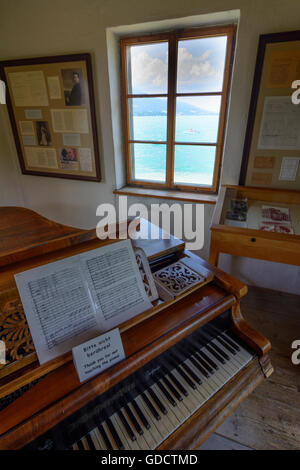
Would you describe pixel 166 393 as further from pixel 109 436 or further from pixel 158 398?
pixel 109 436

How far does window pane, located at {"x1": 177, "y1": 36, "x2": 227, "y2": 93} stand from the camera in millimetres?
2146

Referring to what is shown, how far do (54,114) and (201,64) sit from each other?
1601 millimetres

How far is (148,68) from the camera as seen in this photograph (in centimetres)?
239

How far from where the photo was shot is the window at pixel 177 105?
2.19 m

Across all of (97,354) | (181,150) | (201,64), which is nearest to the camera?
(97,354)

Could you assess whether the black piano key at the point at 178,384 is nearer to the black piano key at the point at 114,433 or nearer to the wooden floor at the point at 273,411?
the black piano key at the point at 114,433

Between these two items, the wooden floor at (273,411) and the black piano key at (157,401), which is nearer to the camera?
the black piano key at (157,401)

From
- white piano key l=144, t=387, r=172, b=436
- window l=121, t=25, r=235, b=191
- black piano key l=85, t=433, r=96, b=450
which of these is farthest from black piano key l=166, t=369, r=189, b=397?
window l=121, t=25, r=235, b=191

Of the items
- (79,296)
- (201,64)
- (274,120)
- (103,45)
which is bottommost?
(79,296)

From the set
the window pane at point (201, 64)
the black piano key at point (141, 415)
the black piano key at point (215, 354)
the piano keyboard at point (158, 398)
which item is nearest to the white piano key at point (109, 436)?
the piano keyboard at point (158, 398)

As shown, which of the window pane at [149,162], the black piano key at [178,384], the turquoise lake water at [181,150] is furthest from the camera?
the window pane at [149,162]

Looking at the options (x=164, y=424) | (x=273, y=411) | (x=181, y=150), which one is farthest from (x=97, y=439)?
(x=181, y=150)

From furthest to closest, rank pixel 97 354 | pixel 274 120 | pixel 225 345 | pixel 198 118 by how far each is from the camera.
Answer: pixel 198 118 → pixel 274 120 → pixel 225 345 → pixel 97 354

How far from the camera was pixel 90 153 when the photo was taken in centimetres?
267
